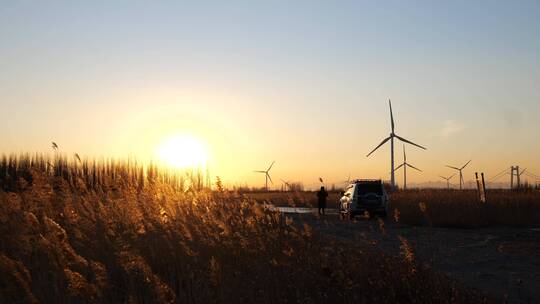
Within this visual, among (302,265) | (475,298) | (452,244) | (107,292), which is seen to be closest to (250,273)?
(302,265)

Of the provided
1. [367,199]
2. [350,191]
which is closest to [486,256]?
[367,199]

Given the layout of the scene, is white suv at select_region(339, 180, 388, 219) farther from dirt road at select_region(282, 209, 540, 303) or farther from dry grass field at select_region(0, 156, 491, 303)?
dry grass field at select_region(0, 156, 491, 303)

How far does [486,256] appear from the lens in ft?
51.0

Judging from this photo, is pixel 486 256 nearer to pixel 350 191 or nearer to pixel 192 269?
pixel 192 269

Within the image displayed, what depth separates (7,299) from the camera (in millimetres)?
8719

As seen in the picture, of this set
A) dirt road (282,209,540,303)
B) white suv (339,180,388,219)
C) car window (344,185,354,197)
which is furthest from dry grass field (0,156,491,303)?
car window (344,185,354,197)

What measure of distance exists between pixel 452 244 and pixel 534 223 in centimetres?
1029

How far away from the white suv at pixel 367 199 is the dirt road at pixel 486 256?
7.26m

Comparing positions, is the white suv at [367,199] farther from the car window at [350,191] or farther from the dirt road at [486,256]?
the dirt road at [486,256]

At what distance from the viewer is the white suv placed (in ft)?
103

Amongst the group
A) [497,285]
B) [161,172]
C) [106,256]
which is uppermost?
[161,172]

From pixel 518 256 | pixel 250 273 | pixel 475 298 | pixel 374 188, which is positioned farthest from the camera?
pixel 374 188

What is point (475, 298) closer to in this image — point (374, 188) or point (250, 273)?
point (250, 273)

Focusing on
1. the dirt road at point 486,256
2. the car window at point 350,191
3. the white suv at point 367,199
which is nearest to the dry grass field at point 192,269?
the dirt road at point 486,256
